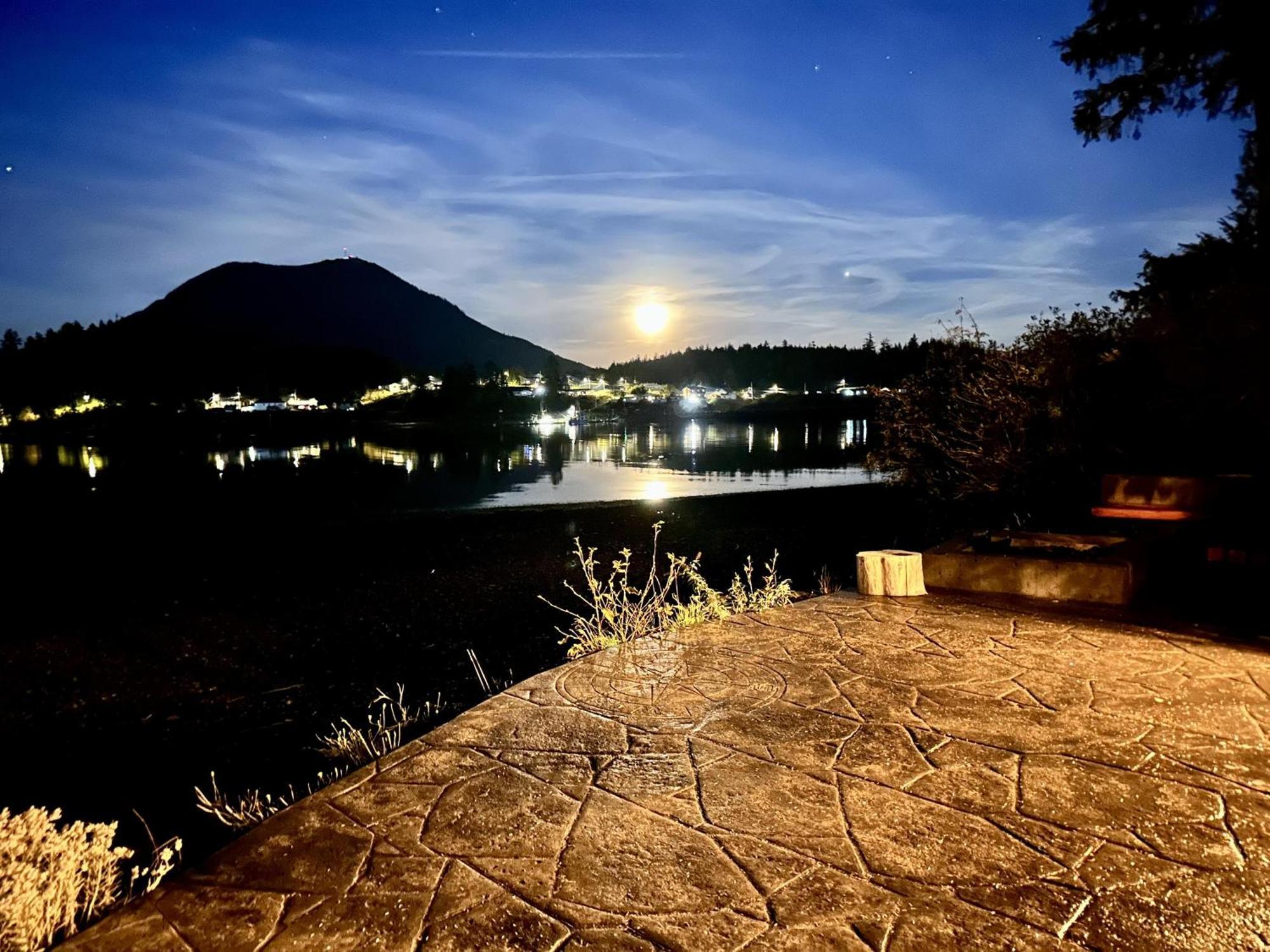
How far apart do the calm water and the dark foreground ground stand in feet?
20.3

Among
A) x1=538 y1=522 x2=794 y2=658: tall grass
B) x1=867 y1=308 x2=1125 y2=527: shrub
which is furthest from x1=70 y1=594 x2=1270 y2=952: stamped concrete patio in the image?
x1=867 y1=308 x2=1125 y2=527: shrub

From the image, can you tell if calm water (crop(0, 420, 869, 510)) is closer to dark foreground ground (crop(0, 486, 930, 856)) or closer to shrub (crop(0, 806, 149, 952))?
dark foreground ground (crop(0, 486, 930, 856))

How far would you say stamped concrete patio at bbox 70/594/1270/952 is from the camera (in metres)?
2.13

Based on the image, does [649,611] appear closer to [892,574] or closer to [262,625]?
[892,574]

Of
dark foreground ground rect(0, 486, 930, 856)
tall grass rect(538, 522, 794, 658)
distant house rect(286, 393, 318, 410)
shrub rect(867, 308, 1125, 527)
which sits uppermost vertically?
distant house rect(286, 393, 318, 410)

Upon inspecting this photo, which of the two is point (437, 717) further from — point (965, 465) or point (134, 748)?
point (965, 465)

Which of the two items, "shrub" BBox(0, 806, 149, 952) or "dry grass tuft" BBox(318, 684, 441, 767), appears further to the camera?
"dry grass tuft" BBox(318, 684, 441, 767)

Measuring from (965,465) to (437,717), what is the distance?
826 cm

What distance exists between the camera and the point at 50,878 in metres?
2.27

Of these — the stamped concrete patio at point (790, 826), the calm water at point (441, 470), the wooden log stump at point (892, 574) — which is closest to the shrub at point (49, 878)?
the stamped concrete patio at point (790, 826)

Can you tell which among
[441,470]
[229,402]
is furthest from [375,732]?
[229,402]

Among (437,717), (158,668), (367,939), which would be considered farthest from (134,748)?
(367,939)

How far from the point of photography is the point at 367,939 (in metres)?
2.10

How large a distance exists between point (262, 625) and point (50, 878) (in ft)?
19.1
